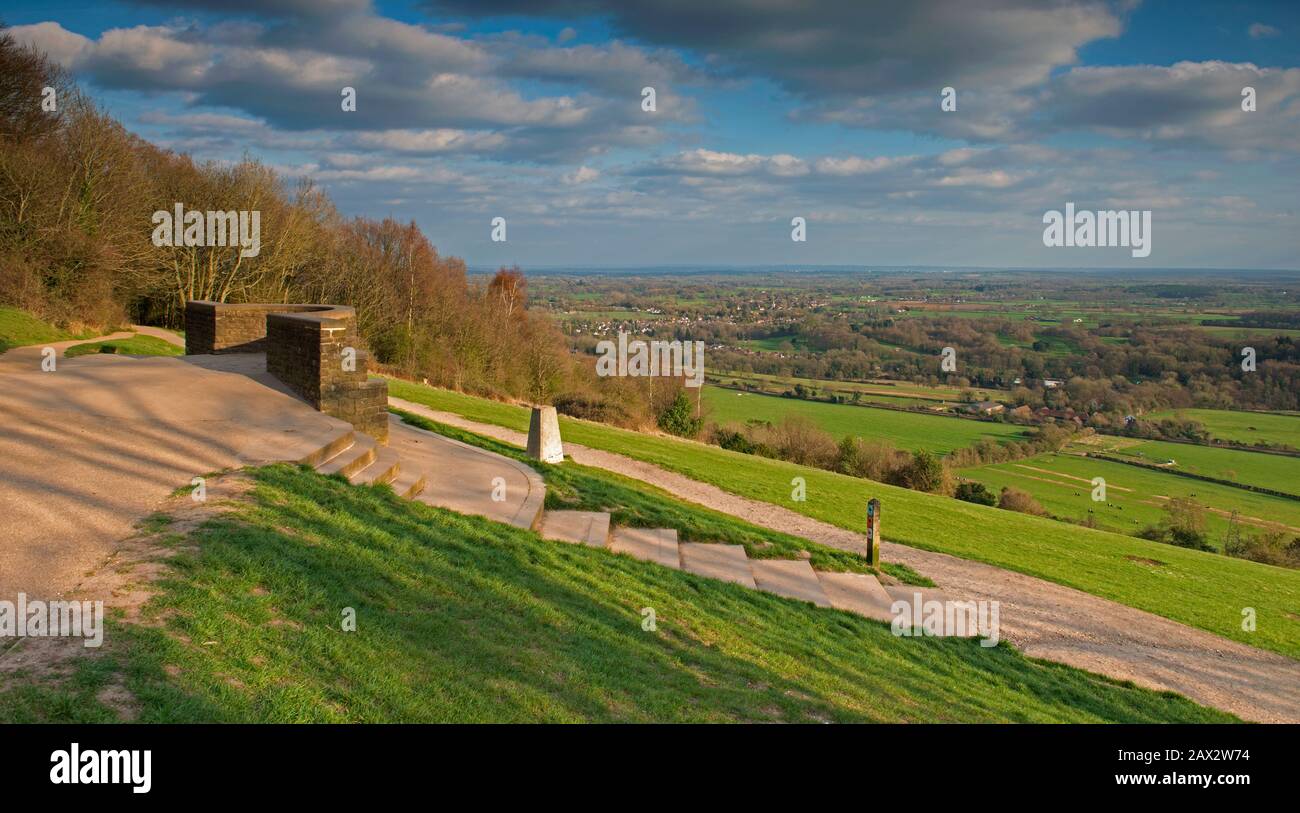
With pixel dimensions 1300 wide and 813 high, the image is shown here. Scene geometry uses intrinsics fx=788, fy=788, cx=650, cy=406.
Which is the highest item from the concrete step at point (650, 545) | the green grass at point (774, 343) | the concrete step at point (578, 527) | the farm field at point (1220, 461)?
the green grass at point (774, 343)

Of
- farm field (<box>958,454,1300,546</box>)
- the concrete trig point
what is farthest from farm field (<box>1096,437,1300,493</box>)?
the concrete trig point

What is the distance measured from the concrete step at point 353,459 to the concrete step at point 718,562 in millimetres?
4497

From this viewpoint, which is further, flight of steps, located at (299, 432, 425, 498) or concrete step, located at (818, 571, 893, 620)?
concrete step, located at (818, 571, 893, 620)

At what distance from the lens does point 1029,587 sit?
15062 millimetres

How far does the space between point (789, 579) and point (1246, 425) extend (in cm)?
6563

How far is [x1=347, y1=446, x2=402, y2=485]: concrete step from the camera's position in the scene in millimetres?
9562

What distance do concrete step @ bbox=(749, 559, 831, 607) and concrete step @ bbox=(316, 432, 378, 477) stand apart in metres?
5.55

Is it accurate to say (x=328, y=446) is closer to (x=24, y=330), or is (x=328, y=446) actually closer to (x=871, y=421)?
(x=24, y=330)

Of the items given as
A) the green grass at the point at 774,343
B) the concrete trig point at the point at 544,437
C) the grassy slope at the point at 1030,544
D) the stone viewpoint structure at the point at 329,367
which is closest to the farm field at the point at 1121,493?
the grassy slope at the point at 1030,544

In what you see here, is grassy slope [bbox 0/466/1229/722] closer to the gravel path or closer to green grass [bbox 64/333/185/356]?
the gravel path

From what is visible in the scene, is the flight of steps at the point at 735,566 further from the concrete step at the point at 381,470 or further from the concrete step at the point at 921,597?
the concrete step at the point at 381,470

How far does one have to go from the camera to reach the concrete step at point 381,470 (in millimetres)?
9562
